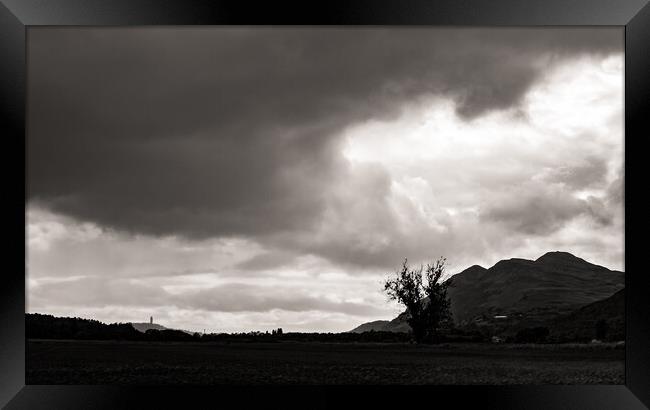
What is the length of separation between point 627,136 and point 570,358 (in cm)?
753

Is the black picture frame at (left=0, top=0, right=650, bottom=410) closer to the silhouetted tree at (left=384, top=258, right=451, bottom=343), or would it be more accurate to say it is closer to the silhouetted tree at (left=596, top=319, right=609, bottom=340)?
the silhouetted tree at (left=596, top=319, right=609, bottom=340)

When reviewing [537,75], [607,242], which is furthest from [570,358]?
[537,75]

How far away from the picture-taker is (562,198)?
53.3 ft

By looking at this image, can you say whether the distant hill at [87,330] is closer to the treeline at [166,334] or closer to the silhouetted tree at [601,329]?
the treeline at [166,334]

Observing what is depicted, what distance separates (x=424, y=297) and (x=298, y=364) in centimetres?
593

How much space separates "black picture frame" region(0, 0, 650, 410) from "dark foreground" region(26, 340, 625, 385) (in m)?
3.58

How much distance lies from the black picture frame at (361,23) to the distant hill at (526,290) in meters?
9.05

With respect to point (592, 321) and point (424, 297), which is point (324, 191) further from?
point (592, 321)

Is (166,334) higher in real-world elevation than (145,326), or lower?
lower

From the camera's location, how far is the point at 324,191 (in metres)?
15.9

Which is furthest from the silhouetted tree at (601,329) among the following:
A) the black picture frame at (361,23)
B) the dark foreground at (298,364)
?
the black picture frame at (361,23)

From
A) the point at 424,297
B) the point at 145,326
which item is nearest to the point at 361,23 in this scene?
the point at 145,326

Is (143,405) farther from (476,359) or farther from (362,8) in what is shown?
(476,359)

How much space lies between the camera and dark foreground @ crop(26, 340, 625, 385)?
10172 millimetres
